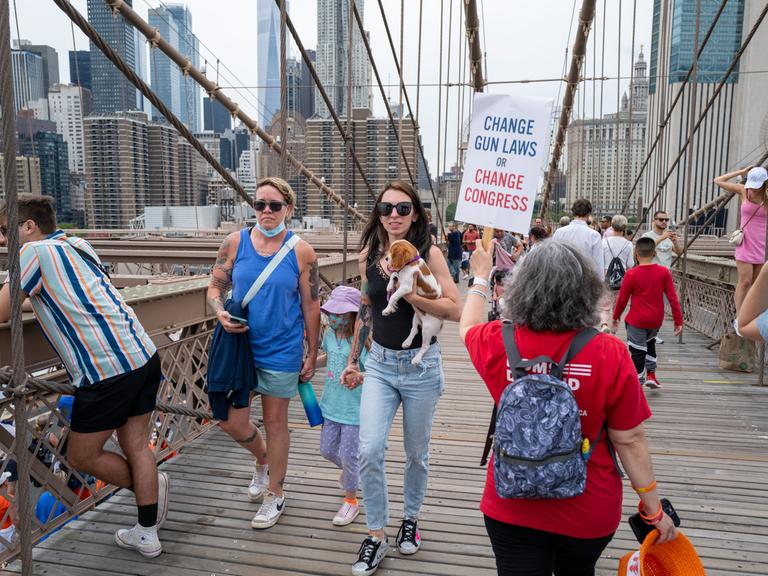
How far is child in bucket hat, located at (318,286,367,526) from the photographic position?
3102 millimetres

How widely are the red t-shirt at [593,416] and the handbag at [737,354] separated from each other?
17.5 feet

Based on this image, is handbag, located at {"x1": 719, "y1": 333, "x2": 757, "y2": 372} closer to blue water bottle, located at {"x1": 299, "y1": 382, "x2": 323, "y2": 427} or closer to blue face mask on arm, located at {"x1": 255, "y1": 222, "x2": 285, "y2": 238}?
blue water bottle, located at {"x1": 299, "y1": 382, "x2": 323, "y2": 427}

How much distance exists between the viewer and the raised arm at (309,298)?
306cm

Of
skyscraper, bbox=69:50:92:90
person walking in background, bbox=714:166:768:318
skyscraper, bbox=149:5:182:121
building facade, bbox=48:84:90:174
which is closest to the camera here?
person walking in background, bbox=714:166:768:318

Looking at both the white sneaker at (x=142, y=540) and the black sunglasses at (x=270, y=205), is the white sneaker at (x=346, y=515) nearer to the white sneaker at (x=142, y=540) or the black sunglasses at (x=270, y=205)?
the white sneaker at (x=142, y=540)

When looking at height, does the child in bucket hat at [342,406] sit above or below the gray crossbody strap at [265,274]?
below

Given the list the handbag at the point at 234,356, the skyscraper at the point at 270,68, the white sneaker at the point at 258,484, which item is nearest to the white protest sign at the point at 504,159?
the handbag at the point at 234,356

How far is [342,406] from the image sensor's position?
311 centimetres

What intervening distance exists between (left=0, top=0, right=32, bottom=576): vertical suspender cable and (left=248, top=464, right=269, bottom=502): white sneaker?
1.19m

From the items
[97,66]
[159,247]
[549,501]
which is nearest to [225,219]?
[159,247]

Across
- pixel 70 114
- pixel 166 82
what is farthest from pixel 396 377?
pixel 166 82

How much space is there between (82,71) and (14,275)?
903 cm

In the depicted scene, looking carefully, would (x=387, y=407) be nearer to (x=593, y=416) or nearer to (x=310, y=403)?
(x=310, y=403)

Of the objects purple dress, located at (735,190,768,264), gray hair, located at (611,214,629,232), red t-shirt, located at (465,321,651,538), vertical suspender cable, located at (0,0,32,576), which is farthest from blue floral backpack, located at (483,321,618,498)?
gray hair, located at (611,214,629,232)
